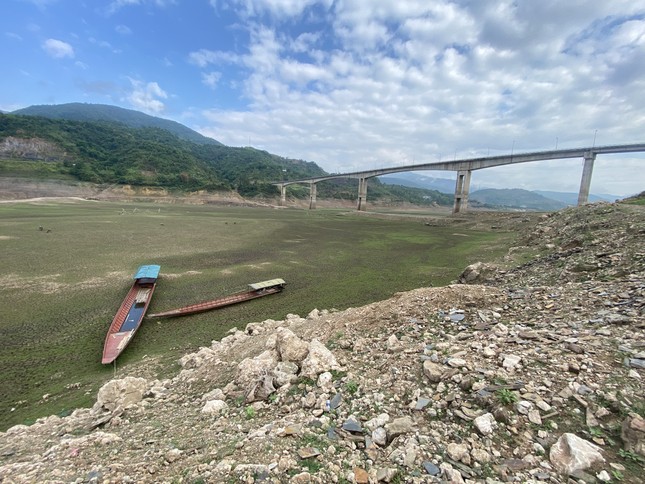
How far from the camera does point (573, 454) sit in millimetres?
3070

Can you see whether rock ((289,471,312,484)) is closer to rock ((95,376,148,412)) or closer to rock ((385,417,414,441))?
rock ((385,417,414,441))

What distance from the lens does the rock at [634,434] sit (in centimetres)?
304

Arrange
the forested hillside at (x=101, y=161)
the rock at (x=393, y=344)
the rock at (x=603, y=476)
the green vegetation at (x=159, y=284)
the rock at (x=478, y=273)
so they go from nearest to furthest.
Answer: the rock at (x=603, y=476) → the rock at (x=393, y=344) → the green vegetation at (x=159, y=284) → the rock at (x=478, y=273) → the forested hillside at (x=101, y=161)

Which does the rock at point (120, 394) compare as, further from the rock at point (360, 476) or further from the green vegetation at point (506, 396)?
the green vegetation at point (506, 396)

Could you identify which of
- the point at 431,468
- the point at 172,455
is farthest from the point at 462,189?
the point at 172,455

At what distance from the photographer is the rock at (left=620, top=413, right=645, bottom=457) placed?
3.04m

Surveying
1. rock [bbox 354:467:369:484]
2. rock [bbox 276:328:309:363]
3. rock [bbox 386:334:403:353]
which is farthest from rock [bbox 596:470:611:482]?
rock [bbox 276:328:309:363]

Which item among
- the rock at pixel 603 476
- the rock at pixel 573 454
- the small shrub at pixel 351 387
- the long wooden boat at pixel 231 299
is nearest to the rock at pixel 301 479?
the small shrub at pixel 351 387

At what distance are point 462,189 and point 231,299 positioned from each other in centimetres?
7180

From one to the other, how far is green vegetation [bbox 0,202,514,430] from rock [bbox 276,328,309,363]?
4898 millimetres

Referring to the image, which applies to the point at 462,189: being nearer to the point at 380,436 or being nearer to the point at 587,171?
the point at 587,171

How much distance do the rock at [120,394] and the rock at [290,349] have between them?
338cm

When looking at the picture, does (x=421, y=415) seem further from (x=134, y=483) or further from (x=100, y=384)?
(x=100, y=384)

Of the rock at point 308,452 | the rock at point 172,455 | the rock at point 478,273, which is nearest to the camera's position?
the rock at point 308,452
